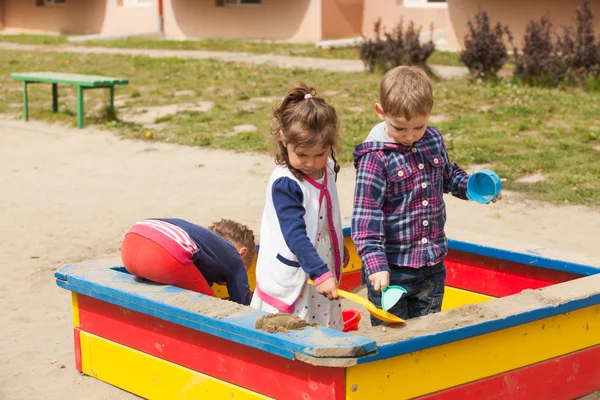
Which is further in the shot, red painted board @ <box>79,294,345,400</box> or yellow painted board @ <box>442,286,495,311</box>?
yellow painted board @ <box>442,286,495,311</box>

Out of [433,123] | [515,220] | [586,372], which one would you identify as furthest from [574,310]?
[433,123]

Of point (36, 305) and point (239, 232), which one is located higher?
point (239, 232)

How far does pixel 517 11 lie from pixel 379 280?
15025 millimetres

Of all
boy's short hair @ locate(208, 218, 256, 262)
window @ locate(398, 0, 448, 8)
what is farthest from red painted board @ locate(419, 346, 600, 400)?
window @ locate(398, 0, 448, 8)

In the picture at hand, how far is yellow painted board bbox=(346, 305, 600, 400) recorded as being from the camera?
289 centimetres

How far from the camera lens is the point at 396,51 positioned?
13.9 meters

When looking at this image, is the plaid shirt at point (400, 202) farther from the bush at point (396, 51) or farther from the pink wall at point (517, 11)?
the pink wall at point (517, 11)

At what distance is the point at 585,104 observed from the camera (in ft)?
34.6

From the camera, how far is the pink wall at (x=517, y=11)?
1658 cm

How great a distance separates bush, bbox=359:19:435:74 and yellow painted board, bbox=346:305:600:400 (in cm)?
1034

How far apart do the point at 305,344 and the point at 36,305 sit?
7.72 ft

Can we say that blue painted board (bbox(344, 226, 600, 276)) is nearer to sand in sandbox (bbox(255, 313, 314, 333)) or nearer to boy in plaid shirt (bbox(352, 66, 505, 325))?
boy in plaid shirt (bbox(352, 66, 505, 325))

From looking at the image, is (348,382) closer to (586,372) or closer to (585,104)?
(586,372)

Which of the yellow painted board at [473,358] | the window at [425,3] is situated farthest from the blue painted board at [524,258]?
the window at [425,3]
